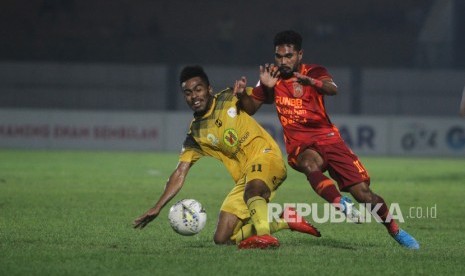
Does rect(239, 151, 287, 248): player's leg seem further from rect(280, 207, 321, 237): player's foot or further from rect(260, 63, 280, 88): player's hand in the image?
rect(260, 63, 280, 88): player's hand

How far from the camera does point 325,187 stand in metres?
8.04

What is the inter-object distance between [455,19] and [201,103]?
22.6 metres

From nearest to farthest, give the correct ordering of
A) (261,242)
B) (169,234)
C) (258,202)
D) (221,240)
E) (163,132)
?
(261,242), (258,202), (221,240), (169,234), (163,132)

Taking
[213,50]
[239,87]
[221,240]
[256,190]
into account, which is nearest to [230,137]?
[239,87]

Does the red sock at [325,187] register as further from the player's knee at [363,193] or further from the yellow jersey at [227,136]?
the yellow jersey at [227,136]

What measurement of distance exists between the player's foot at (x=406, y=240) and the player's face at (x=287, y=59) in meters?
1.66

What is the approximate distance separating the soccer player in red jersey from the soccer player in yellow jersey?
174 mm

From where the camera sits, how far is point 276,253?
767 cm

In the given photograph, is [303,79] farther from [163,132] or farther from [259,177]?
[163,132]

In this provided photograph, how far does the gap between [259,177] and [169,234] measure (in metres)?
1.52

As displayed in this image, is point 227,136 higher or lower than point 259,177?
higher

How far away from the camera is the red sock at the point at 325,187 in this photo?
7.95 meters

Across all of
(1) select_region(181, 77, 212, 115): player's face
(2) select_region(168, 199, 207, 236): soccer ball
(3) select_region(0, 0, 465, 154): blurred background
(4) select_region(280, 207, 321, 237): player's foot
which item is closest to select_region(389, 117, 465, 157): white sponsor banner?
(3) select_region(0, 0, 465, 154): blurred background

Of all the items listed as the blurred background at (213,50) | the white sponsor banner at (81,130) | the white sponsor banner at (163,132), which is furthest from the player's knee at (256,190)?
the blurred background at (213,50)
